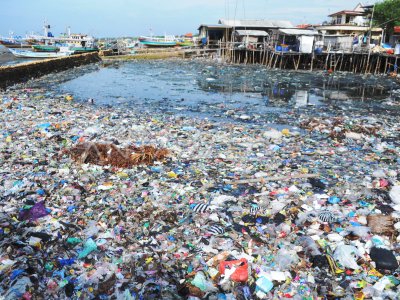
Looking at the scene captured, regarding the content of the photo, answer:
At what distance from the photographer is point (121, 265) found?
10.8 feet

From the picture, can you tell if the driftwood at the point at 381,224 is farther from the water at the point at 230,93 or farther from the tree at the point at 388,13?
the tree at the point at 388,13

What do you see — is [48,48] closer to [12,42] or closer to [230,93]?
[12,42]

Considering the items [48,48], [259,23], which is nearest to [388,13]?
[259,23]

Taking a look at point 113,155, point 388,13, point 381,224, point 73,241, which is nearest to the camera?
point 73,241

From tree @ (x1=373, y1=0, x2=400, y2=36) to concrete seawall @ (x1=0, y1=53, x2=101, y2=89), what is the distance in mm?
33046

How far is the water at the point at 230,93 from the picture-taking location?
11.8 m

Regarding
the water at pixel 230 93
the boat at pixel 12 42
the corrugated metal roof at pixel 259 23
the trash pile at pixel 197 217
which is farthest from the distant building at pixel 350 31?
the boat at pixel 12 42

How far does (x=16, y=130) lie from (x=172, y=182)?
478 centimetres

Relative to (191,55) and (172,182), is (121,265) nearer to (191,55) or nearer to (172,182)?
(172,182)

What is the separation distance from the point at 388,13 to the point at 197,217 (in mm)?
43455

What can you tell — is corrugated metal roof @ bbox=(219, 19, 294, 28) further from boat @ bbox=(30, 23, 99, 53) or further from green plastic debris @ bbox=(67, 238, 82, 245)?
green plastic debris @ bbox=(67, 238, 82, 245)

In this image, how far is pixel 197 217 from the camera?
4191 millimetres

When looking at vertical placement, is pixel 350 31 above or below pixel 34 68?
above

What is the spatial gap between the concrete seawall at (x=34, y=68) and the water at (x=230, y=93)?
2.18m
